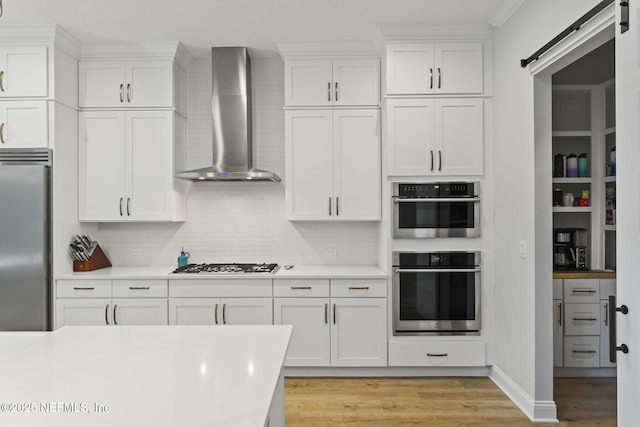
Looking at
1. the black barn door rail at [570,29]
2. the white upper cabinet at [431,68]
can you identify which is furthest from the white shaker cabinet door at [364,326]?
the black barn door rail at [570,29]

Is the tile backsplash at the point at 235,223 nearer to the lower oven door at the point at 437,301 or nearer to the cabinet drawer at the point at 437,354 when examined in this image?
the lower oven door at the point at 437,301

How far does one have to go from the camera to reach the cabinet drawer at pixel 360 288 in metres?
3.74

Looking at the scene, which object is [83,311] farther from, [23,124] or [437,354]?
[437,354]

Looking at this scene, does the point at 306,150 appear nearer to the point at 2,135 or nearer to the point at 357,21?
the point at 357,21

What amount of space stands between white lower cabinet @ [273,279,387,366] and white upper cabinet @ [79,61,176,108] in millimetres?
1998

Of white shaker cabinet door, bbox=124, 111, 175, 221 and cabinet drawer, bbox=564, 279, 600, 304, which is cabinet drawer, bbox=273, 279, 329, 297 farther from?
cabinet drawer, bbox=564, 279, 600, 304

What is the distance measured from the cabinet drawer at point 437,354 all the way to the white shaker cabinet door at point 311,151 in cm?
128

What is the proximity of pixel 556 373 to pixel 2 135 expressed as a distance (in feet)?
16.4

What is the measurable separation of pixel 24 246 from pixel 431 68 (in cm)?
361

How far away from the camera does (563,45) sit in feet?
8.39

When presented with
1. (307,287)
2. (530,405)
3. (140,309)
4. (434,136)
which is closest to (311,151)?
(434,136)

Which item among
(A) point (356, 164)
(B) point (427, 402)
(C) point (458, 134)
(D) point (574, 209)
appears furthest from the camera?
(A) point (356, 164)

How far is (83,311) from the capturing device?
3.73 m

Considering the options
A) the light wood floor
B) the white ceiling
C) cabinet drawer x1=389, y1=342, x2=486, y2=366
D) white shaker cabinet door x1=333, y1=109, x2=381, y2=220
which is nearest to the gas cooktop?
white shaker cabinet door x1=333, y1=109, x2=381, y2=220
